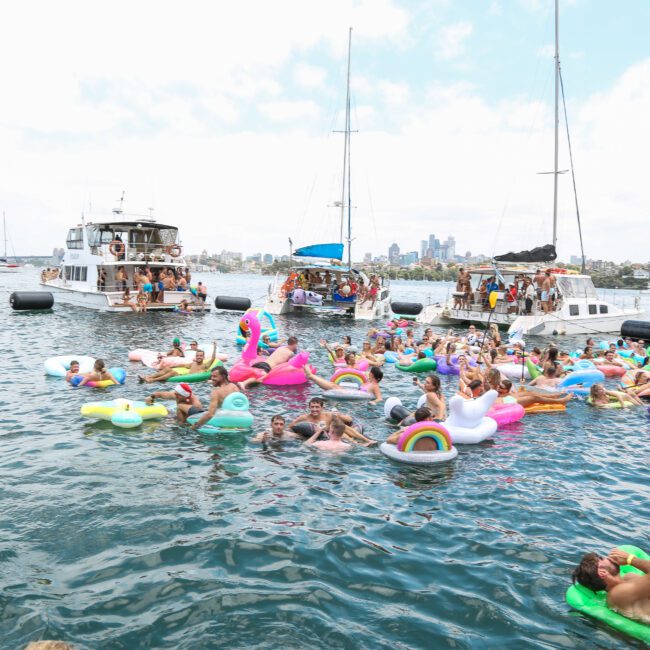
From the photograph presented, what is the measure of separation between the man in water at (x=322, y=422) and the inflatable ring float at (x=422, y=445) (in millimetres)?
1034

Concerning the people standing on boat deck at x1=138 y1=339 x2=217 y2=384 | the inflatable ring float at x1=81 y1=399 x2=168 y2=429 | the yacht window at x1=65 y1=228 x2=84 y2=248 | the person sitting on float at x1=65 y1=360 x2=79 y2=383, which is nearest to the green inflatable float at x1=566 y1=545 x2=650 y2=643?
the inflatable ring float at x1=81 y1=399 x2=168 y2=429

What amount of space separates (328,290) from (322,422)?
1014 inches

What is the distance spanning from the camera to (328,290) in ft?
120

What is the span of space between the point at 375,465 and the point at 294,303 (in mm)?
25475

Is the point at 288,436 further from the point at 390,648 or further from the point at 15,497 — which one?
the point at 390,648

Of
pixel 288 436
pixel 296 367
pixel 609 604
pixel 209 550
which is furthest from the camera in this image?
pixel 296 367

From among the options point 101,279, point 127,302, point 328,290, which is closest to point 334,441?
point 127,302

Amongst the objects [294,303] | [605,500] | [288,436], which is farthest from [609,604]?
[294,303]

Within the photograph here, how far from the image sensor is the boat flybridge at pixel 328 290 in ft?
113

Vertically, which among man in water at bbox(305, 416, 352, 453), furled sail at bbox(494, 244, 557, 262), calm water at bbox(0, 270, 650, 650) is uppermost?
furled sail at bbox(494, 244, 557, 262)

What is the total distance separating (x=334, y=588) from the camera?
5.98m

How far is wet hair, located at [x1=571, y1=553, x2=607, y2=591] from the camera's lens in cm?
570

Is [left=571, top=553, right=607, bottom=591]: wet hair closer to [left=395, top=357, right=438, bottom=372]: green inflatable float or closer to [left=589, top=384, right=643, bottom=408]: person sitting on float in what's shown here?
[left=589, top=384, right=643, bottom=408]: person sitting on float

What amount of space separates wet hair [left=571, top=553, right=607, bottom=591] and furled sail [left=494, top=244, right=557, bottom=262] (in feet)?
85.1
